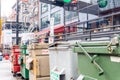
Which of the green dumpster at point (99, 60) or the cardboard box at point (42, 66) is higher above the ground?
the green dumpster at point (99, 60)

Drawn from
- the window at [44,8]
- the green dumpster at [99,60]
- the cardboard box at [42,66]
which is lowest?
the cardboard box at [42,66]

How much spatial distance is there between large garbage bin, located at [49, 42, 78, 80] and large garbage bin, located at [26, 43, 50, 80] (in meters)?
1.22

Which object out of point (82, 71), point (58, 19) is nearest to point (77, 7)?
point (82, 71)

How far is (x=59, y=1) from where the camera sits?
6805 millimetres

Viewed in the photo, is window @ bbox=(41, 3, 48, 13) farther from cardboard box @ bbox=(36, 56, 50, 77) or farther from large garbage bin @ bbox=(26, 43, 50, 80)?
cardboard box @ bbox=(36, 56, 50, 77)

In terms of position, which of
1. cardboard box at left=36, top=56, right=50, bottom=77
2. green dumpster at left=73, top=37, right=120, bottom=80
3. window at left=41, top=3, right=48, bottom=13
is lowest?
cardboard box at left=36, top=56, right=50, bottom=77

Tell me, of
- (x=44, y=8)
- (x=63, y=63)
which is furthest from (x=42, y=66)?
(x=44, y=8)

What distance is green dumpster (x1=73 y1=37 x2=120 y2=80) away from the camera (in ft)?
8.35

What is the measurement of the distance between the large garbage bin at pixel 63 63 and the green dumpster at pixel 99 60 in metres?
0.54

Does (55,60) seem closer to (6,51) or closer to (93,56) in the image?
(93,56)

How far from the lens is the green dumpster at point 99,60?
254cm

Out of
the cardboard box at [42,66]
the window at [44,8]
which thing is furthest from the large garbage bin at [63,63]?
the window at [44,8]

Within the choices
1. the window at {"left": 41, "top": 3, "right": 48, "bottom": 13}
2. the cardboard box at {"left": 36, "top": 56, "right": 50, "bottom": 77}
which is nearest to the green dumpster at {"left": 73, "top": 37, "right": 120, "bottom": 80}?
the cardboard box at {"left": 36, "top": 56, "right": 50, "bottom": 77}

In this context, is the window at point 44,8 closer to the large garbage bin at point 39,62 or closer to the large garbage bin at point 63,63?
the large garbage bin at point 39,62
